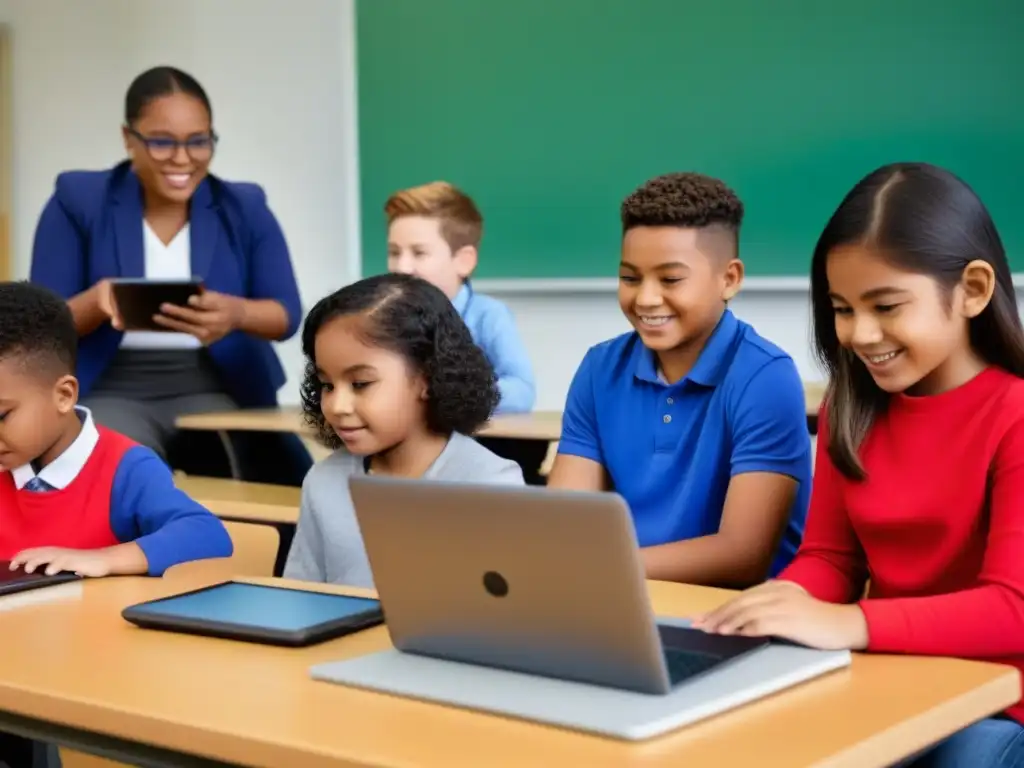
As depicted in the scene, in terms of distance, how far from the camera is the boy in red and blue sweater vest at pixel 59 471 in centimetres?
203

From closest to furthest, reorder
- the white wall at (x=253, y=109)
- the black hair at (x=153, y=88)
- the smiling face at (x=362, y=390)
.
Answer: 1. the smiling face at (x=362, y=390)
2. the black hair at (x=153, y=88)
3. the white wall at (x=253, y=109)

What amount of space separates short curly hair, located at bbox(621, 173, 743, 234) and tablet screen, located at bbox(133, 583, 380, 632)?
934 mm

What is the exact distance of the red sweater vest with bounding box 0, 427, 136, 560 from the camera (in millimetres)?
2062

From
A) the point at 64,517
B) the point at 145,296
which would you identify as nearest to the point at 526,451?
the point at 145,296

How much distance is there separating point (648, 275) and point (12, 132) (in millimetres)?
4579

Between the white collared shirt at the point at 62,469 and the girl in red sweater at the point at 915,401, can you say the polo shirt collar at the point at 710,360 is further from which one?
the white collared shirt at the point at 62,469

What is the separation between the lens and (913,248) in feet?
5.21

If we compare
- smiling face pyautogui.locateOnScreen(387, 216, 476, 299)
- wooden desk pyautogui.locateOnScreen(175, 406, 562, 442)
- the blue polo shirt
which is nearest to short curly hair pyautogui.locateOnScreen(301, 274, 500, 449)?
the blue polo shirt

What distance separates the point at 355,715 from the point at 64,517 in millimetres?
1060

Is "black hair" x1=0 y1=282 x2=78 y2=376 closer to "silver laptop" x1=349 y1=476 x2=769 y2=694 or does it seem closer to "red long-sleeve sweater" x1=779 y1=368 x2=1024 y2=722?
"silver laptop" x1=349 y1=476 x2=769 y2=694

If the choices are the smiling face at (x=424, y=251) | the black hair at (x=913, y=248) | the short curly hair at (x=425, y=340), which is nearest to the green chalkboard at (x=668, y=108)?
the smiling face at (x=424, y=251)

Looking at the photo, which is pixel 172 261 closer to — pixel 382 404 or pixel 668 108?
pixel 668 108

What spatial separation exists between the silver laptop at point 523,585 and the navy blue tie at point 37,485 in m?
0.91

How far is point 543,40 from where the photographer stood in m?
4.72
